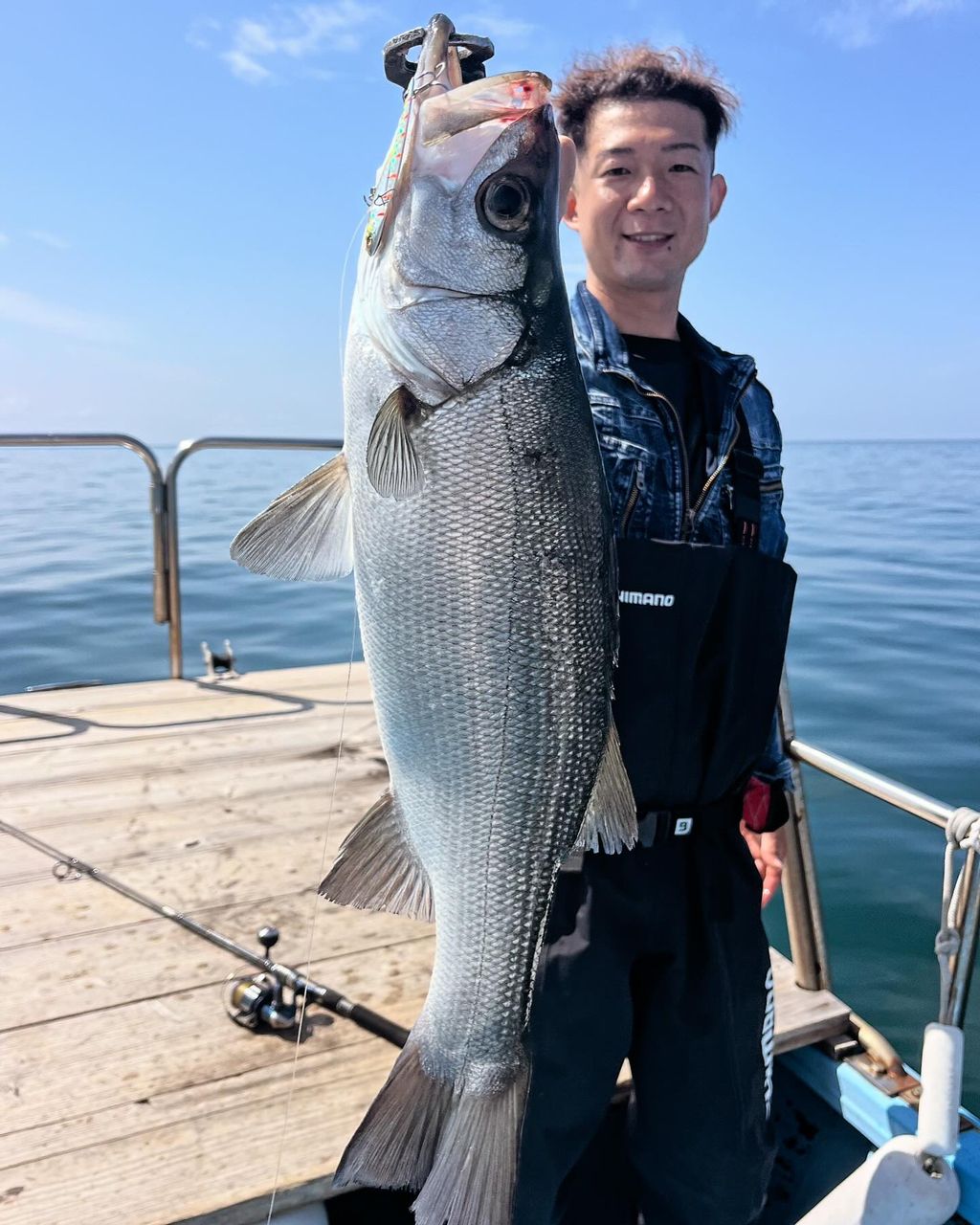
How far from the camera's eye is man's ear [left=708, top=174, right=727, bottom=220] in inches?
87.9

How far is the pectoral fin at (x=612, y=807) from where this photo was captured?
4.92 feet

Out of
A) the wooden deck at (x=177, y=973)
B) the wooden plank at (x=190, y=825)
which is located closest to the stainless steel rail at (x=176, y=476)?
the wooden deck at (x=177, y=973)

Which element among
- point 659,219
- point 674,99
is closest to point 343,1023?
point 659,219

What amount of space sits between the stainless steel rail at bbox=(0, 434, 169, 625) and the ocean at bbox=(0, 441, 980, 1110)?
1.93 meters

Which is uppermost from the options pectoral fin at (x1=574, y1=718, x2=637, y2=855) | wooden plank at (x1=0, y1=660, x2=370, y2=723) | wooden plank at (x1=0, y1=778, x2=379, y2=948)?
pectoral fin at (x1=574, y1=718, x2=637, y2=855)

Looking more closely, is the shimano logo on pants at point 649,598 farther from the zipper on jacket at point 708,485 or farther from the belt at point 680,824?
the belt at point 680,824

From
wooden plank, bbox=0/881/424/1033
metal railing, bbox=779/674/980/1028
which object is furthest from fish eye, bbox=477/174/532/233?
wooden plank, bbox=0/881/424/1033

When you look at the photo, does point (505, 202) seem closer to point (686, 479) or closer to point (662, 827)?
point (686, 479)

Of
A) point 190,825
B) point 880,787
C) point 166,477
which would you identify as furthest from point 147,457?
point 880,787

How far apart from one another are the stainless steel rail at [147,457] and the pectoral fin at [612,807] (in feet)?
12.2

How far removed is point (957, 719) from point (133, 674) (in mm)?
6966

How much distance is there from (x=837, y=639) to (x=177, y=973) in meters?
7.77

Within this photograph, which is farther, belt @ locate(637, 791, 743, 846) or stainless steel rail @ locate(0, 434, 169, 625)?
stainless steel rail @ locate(0, 434, 169, 625)

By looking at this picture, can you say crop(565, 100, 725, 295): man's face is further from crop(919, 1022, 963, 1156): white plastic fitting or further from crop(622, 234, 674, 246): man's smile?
crop(919, 1022, 963, 1156): white plastic fitting
